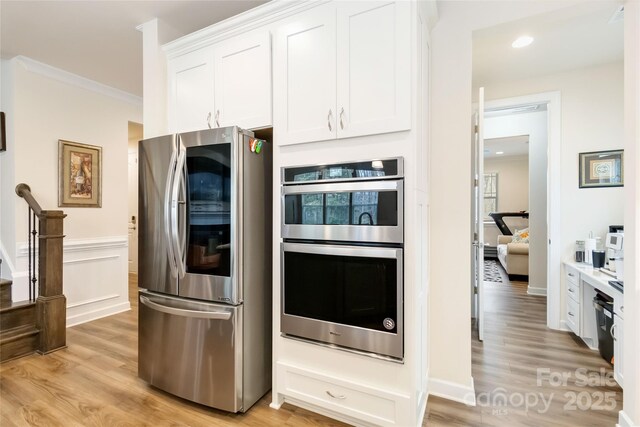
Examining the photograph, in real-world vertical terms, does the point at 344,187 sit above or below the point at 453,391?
above

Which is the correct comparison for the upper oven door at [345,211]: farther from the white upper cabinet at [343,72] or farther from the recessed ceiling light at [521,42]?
the recessed ceiling light at [521,42]

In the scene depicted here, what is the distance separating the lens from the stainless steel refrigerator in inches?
73.5

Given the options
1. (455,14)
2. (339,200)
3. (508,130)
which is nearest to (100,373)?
(339,200)

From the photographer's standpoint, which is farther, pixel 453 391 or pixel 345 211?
pixel 453 391

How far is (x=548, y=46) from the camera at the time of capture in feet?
9.04

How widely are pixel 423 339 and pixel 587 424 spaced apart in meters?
1.06

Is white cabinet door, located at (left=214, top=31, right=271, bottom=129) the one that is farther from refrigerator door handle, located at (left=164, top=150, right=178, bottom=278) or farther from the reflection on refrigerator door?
the reflection on refrigerator door

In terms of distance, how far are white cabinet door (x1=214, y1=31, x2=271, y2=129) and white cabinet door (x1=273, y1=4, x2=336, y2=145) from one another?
9 centimetres

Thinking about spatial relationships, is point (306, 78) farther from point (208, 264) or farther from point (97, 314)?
point (97, 314)

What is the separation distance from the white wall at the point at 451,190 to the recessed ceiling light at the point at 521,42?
34.9 inches

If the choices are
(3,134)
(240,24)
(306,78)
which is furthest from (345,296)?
(3,134)

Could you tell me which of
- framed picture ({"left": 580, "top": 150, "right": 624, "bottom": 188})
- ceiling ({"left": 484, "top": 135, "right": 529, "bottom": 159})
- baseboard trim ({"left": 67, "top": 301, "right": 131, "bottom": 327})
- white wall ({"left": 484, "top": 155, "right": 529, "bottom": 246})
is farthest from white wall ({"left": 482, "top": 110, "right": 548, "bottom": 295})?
baseboard trim ({"left": 67, "top": 301, "right": 131, "bottom": 327})

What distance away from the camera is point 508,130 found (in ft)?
14.4

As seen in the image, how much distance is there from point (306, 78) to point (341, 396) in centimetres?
189
